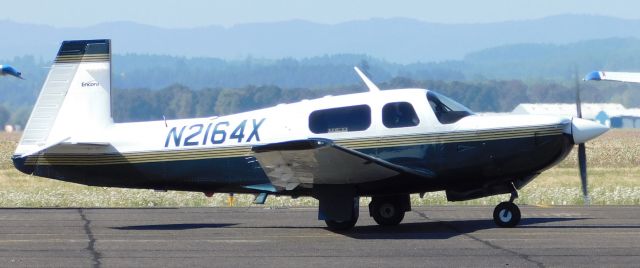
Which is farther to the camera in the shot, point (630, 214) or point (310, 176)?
point (630, 214)

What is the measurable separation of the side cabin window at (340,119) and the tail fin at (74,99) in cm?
327

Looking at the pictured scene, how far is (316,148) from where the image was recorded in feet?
48.1

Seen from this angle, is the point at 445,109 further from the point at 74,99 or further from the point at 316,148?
the point at 74,99

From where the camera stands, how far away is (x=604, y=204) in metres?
21.5

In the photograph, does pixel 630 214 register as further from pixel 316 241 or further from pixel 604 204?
pixel 316 241

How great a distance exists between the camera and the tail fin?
55.9 ft

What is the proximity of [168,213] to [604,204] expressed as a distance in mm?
8193

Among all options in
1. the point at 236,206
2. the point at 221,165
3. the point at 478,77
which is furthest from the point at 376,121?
the point at 478,77

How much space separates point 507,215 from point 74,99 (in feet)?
21.8

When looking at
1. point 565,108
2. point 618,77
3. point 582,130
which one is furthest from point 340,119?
point 565,108

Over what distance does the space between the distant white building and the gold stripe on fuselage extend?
77.5 m

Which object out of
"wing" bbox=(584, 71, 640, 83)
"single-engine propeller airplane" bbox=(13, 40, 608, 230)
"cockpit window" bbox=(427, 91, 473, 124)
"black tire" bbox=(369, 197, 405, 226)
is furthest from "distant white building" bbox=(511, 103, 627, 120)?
"single-engine propeller airplane" bbox=(13, 40, 608, 230)

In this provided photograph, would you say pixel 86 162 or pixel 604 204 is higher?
pixel 86 162

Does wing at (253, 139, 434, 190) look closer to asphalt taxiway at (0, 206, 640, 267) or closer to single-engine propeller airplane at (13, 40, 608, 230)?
single-engine propeller airplane at (13, 40, 608, 230)
